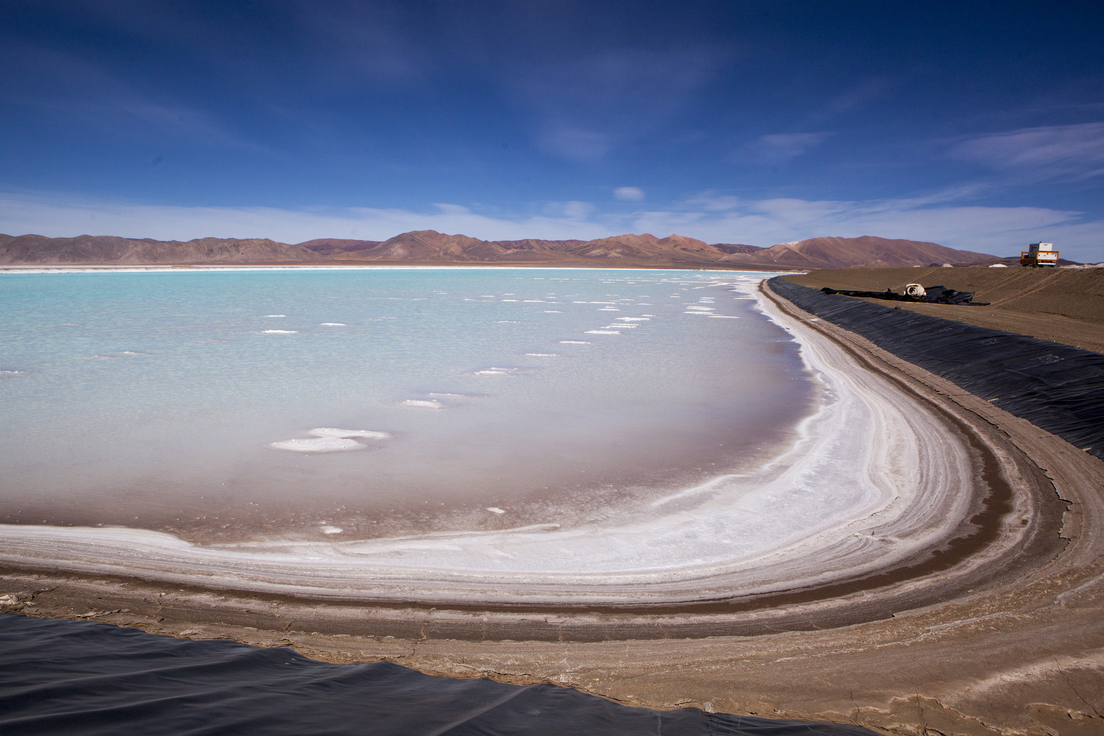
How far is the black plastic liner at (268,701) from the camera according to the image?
1.49 metres

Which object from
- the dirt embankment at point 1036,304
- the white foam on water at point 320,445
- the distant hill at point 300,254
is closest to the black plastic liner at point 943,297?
the dirt embankment at point 1036,304

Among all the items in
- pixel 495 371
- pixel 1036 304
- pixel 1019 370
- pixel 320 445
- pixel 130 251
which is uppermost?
pixel 130 251

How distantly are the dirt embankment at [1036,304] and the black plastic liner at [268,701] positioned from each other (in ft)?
30.2

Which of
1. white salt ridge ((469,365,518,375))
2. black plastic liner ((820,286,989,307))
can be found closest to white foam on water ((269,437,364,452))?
white salt ridge ((469,365,518,375))

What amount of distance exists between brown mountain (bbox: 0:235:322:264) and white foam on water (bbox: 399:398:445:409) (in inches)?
5433

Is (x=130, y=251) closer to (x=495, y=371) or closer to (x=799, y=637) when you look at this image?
(x=495, y=371)

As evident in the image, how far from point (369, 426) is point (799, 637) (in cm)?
413

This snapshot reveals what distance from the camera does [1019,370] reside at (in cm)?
643

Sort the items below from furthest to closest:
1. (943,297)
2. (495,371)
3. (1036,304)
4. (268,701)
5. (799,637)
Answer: (943,297), (1036,304), (495,371), (799,637), (268,701)

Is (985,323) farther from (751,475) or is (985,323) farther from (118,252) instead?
(118,252)

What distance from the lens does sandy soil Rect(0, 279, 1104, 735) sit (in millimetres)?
1854

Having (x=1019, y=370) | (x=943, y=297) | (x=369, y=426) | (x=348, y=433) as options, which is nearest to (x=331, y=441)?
(x=348, y=433)

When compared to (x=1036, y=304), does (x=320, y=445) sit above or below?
below

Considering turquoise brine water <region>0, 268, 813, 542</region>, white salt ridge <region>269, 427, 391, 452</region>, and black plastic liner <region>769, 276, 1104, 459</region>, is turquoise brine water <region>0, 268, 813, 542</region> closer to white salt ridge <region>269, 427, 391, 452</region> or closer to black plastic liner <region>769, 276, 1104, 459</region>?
white salt ridge <region>269, 427, 391, 452</region>
